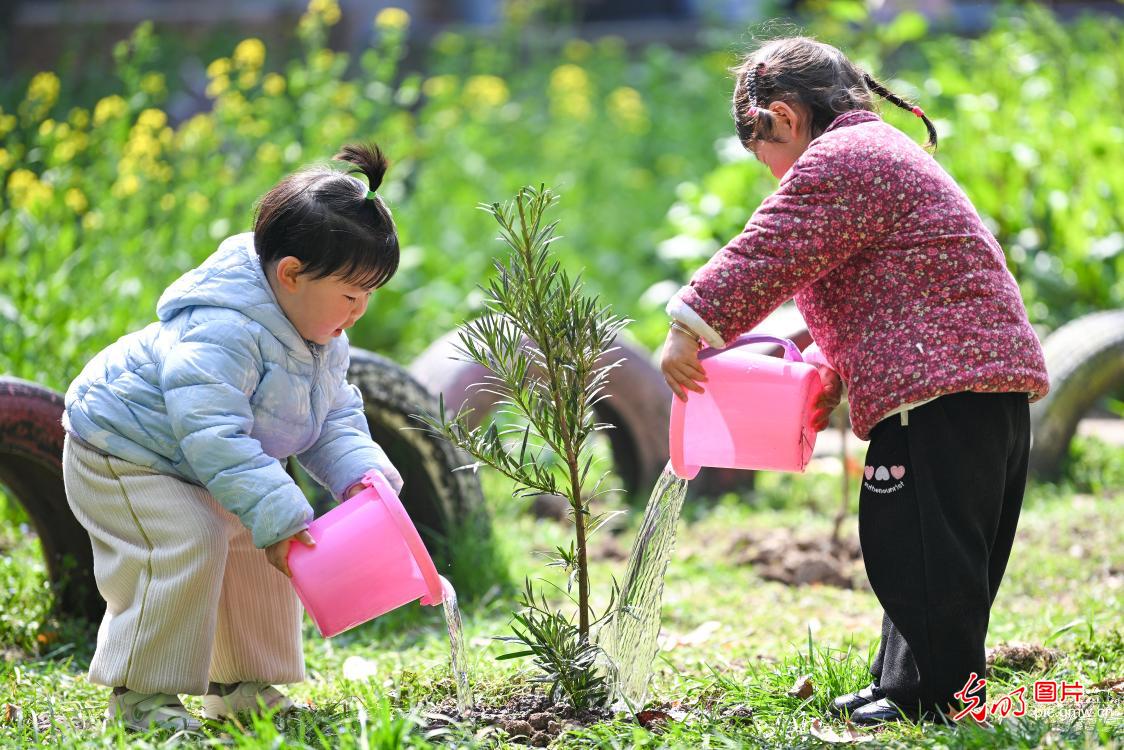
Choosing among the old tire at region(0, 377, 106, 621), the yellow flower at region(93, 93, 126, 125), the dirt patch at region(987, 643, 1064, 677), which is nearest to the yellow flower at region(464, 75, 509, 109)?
the yellow flower at region(93, 93, 126, 125)

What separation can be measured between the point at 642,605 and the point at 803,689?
387 mm

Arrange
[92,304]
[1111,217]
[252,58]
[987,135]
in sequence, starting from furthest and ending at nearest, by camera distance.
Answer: [987,135]
[1111,217]
[252,58]
[92,304]

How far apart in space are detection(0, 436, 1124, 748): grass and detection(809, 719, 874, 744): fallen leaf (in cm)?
3

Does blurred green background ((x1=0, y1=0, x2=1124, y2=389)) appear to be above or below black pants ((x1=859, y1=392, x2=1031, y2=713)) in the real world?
above

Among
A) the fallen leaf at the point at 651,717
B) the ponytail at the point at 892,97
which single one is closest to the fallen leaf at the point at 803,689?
the fallen leaf at the point at 651,717

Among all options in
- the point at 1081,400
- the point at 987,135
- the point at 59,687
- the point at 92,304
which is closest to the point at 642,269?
the point at 987,135

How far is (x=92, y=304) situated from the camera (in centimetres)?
459

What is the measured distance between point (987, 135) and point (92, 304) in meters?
4.61

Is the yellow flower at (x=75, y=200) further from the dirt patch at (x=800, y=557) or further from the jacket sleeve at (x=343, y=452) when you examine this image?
the dirt patch at (x=800, y=557)

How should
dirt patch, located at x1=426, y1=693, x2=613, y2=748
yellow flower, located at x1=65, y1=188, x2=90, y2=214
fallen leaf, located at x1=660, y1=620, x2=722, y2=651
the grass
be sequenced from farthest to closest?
yellow flower, located at x1=65, y1=188, x2=90, y2=214 < fallen leaf, located at x1=660, y1=620, x2=722, y2=651 < dirt patch, located at x1=426, y1=693, x2=613, y2=748 < the grass

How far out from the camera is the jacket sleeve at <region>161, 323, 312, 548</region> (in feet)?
8.05

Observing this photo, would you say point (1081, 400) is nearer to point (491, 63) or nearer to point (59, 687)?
point (59, 687)

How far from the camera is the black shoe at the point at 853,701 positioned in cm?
270

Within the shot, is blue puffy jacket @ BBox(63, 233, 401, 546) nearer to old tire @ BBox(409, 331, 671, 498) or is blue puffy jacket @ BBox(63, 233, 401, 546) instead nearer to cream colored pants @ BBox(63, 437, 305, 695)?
cream colored pants @ BBox(63, 437, 305, 695)
